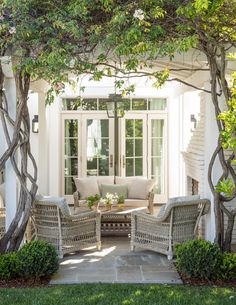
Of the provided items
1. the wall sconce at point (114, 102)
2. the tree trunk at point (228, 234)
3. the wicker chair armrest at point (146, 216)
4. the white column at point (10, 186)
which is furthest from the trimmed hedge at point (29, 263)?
the wall sconce at point (114, 102)

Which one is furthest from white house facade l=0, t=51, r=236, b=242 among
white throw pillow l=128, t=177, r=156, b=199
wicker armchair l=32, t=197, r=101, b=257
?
wicker armchair l=32, t=197, r=101, b=257

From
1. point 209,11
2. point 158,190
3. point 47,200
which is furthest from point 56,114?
point 209,11

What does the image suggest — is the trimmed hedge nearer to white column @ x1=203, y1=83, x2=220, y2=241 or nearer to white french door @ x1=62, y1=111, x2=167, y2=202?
white column @ x1=203, y1=83, x2=220, y2=241

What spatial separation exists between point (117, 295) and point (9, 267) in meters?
1.34

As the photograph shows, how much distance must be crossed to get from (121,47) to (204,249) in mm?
2497

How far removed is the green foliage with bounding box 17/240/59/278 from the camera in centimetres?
518

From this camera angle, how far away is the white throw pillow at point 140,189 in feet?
32.1

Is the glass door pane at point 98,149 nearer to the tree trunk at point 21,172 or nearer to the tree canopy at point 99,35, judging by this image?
the tree trunk at point 21,172

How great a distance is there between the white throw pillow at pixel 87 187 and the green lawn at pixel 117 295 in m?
4.67

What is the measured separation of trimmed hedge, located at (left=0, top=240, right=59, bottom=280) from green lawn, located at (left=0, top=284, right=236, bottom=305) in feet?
0.74

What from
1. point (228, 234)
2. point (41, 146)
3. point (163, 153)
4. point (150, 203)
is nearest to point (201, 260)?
Result: point (228, 234)

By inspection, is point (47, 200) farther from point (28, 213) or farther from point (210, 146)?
point (210, 146)

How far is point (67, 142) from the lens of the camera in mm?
11570

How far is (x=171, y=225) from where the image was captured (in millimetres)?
6449
